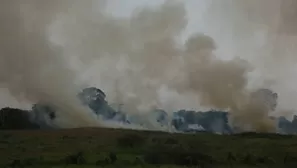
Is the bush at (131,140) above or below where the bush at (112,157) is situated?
above

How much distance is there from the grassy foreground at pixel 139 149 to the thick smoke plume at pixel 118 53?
0.35 metres

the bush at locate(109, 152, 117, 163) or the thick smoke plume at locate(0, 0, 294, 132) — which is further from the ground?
the thick smoke plume at locate(0, 0, 294, 132)

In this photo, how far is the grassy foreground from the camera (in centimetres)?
905

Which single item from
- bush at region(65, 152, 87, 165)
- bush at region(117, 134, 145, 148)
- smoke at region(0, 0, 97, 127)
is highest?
smoke at region(0, 0, 97, 127)

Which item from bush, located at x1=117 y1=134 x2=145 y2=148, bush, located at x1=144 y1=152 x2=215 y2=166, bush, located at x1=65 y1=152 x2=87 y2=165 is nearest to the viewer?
bush, located at x1=65 y1=152 x2=87 y2=165

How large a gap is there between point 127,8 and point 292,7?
9.26 feet

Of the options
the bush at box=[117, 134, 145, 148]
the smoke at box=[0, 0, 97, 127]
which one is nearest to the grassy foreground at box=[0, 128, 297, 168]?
the bush at box=[117, 134, 145, 148]

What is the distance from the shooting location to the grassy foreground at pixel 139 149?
9055 mm

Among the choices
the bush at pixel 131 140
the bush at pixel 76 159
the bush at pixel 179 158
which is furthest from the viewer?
the bush at pixel 131 140

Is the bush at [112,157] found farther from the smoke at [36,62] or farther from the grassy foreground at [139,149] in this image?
the smoke at [36,62]

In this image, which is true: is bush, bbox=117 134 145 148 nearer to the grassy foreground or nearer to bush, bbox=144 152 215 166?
the grassy foreground

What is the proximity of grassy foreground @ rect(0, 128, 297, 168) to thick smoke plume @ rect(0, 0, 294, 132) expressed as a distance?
350 millimetres

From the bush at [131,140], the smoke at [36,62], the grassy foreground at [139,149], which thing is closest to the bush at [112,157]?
the grassy foreground at [139,149]

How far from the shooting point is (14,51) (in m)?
9.50
